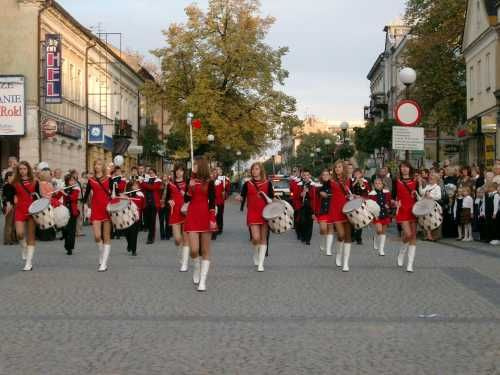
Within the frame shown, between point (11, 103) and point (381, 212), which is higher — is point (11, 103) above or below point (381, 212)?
above

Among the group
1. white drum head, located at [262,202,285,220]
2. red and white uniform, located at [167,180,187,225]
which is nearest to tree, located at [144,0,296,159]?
red and white uniform, located at [167,180,187,225]

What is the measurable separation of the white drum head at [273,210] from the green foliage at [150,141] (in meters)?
58.5

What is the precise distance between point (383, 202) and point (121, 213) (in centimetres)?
682

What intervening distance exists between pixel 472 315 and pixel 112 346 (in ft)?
13.1

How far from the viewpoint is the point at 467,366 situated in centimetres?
723

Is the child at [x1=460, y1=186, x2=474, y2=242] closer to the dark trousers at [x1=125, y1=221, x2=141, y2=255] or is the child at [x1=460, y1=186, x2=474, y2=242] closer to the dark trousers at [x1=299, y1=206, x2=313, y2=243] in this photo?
the dark trousers at [x1=299, y1=206, x2=313, y2=243]

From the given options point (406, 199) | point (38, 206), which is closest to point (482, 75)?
point (406, 199)

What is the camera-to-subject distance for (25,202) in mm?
14922

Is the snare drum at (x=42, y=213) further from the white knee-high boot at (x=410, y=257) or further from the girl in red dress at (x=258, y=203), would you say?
the white knee-high boot at (x=410, y=257)

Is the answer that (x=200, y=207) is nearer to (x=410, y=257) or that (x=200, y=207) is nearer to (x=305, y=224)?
(x=410, y=257)

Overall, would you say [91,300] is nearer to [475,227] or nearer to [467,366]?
[467,366]

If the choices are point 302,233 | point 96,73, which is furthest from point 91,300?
point 96,73

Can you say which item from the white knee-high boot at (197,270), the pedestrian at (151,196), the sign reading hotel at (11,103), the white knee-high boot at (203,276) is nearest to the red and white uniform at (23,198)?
the white knee-high boot at (197,270)

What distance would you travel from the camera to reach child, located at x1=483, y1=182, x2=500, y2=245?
2162 centimetres
